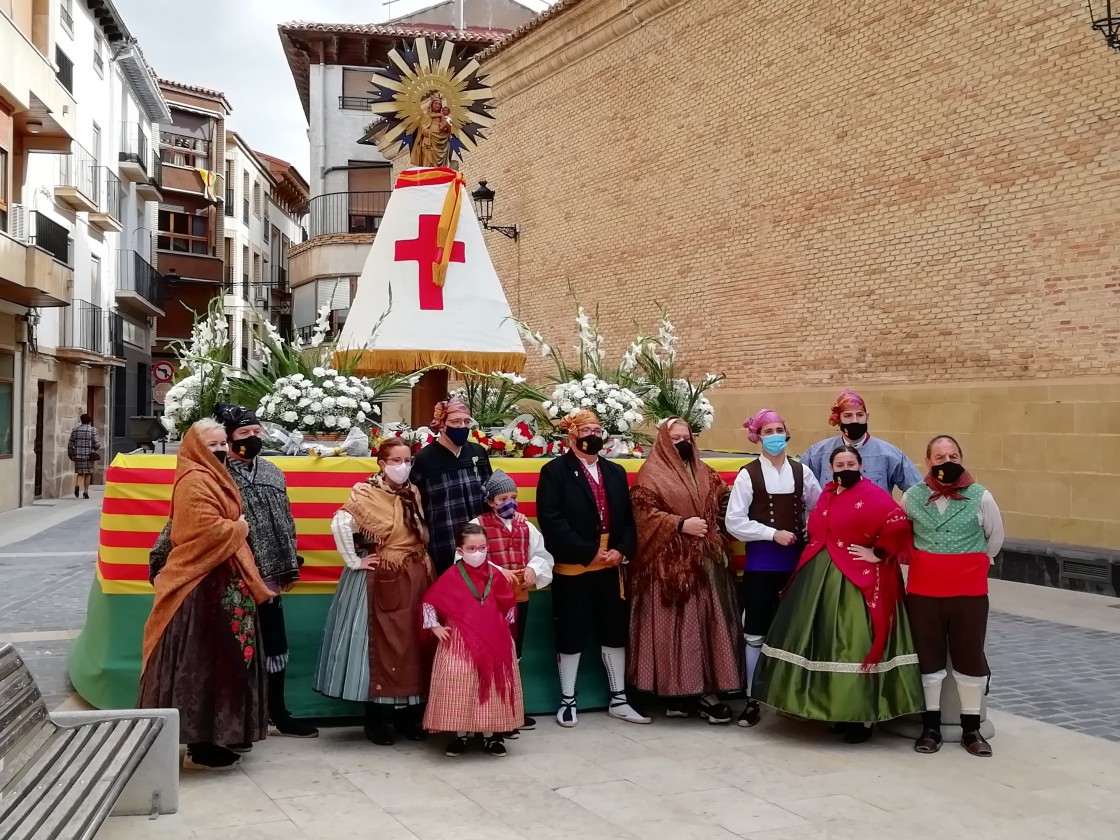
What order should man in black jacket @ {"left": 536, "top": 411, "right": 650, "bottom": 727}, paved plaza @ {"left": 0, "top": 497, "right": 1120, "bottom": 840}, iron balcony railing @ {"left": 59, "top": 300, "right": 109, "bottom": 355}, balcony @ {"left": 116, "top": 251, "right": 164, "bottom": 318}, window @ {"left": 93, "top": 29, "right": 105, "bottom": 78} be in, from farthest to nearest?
balcony @ {"left": 116, "top": 251, "right": 164, "bottom": 318}, window @ {"left": 93, "top": 29, "right": 105, "bottom": 78}, iron balcony railing @ {"left": 59, "top": 300, "right": 109, "bottom": 355}, man in black jacket @ {"left": 536, "top": 411, "right": 650, "bottom": 727}, paved plaza @ {"left": 0, "top": 497, "right": 1120, "bottom": 840}

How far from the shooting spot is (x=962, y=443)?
1225cm

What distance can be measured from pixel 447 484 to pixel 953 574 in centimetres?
Answer: 261

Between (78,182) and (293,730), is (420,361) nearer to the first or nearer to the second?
(293,730)

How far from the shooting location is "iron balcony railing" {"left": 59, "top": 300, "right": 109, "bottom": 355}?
2314 cm

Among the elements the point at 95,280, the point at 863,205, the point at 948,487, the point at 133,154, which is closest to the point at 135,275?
the point at 133,154

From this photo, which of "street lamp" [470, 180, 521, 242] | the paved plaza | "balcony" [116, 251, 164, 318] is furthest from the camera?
"balcony" [116, 251, 164, 318]

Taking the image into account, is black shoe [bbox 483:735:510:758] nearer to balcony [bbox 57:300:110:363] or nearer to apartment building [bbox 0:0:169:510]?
→ apartment building [bbox 0:0:169:510]

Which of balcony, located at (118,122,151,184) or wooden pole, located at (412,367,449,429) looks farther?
balcony, located at (118,122,151,184)

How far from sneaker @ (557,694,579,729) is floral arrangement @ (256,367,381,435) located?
210cm

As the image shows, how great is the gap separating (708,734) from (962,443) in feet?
24.3

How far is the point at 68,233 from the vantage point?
2242 centimetres

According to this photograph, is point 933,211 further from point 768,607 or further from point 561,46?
point 561,46

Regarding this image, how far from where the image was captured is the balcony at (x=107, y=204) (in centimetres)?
2497

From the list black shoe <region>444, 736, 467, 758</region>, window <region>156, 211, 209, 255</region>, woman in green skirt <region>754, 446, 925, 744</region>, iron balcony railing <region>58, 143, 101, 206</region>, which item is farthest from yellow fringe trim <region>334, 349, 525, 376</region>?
window <region>156, 211, 209, 255</region>
